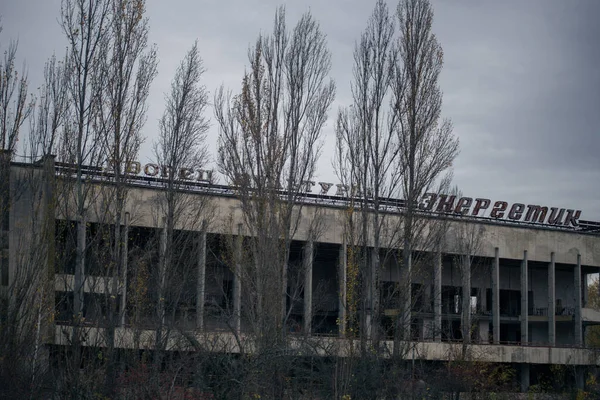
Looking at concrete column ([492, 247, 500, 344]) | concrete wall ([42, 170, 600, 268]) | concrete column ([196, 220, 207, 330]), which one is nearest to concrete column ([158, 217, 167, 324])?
concrete column ([196, 220, 207, 330])

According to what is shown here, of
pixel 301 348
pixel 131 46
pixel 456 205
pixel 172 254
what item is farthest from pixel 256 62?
pixel 456 205

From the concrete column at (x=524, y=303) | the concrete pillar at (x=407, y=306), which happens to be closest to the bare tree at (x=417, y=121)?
the concrete pillar at (x=407, y=306)

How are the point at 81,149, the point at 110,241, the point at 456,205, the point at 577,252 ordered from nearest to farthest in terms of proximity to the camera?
the point at 81,149 → the point at 110,241 → the point at 456,205 → the point at 577,252

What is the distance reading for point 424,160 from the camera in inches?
979

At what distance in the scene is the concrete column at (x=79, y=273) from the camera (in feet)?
63.8

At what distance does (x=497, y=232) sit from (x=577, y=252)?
23.2ft

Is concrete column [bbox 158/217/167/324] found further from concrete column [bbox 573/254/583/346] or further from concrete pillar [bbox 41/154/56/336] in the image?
concrete column [bbox 573/254/583/346]

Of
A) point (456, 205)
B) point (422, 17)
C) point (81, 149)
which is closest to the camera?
point (81, 149)

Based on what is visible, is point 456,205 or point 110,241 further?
point 456,205

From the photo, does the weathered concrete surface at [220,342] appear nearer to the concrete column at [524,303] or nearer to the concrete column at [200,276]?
the concrete column at [200,276]

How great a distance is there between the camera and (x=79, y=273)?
66.3 feet

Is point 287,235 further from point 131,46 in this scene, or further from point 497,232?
point 497,232

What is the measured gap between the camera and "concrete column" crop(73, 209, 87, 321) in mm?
19442

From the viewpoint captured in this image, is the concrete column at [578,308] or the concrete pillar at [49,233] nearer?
the concrete pillar at [49,233]
